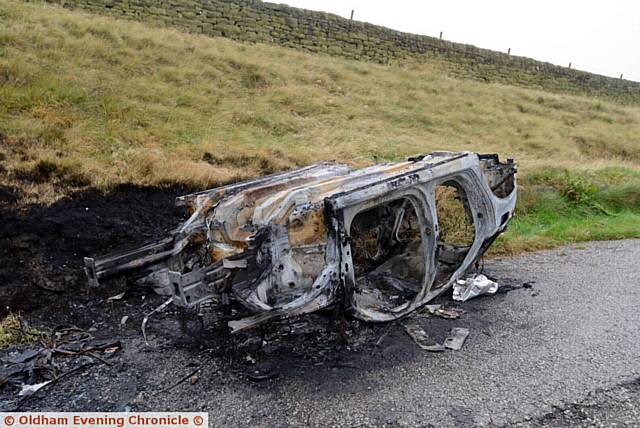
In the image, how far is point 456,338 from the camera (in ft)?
13.9

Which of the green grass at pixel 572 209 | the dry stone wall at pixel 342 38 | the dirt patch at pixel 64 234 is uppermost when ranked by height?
the dry stone wall at pixel 342 38

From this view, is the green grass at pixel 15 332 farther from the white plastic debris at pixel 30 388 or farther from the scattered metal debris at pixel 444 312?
the scattered metal debris at pixel 444 312

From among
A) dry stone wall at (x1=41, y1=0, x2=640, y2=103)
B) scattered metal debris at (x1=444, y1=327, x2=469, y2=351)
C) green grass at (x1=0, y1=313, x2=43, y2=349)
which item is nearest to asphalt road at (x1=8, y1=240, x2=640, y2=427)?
scattered metal debris at (x1=444, y1=327, x2=469, y2=351)

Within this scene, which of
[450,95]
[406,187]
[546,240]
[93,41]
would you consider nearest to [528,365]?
[406,187]

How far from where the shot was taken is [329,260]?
3.62 metres

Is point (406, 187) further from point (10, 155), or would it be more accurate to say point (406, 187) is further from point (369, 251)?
point (10, 155)

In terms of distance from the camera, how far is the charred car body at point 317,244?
3555 millimetres

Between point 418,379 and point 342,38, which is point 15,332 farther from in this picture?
point 342,38

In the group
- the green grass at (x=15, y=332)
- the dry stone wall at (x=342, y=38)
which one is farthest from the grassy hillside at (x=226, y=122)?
the green grass at (x=15, y=332)

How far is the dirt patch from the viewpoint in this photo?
494 cm

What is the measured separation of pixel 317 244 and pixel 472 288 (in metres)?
2.23

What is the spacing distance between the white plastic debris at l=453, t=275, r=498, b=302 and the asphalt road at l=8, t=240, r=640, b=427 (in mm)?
257

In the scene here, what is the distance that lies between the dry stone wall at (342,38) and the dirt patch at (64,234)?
11.0 meters

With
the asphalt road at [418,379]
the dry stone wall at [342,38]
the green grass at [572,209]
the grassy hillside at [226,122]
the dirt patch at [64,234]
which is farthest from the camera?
the dry stone wall at [342,38]
